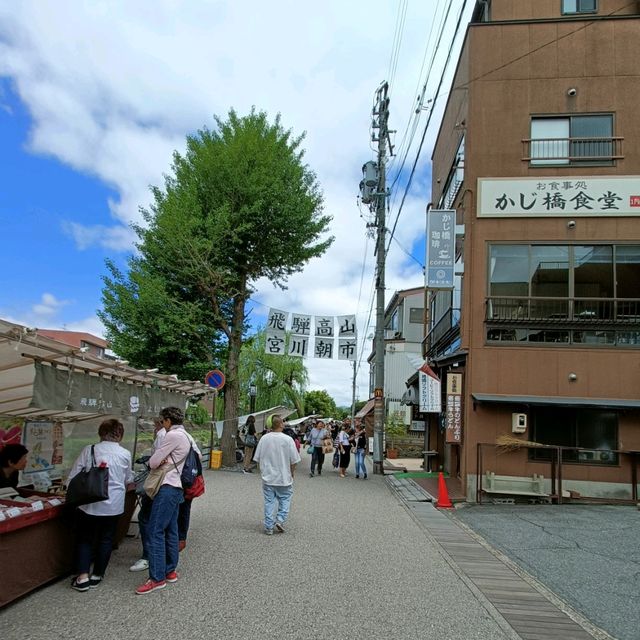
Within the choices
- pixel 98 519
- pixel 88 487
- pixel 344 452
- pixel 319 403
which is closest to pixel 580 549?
pixel 98 519

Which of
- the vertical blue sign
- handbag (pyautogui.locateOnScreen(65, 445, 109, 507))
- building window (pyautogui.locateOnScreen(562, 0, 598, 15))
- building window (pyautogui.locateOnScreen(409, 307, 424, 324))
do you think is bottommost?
handbag (pyautogui.locateOnScreen(65, 445, 109, 507))

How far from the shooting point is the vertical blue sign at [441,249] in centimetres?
1430

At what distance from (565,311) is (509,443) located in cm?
340

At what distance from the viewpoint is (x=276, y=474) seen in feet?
27.0

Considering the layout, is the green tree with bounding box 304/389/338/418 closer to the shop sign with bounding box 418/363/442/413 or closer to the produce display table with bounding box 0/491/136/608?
the shop sign with bounding box 418/363/442/413

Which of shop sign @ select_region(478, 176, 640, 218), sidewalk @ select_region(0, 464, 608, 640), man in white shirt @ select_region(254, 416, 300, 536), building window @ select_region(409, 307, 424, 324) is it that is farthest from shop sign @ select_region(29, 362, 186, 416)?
building window @ select_region(409, 307, 424, 324)

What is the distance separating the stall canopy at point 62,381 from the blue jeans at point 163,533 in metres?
1.53

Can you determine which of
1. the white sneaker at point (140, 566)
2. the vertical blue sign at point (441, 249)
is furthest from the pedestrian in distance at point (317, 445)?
the white sneaker at point (140, 566)

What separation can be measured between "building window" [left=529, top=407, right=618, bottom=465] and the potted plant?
48.9 ft

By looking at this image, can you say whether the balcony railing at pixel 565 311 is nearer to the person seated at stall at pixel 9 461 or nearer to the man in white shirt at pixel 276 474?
the man in white shirt at pixel 276 474

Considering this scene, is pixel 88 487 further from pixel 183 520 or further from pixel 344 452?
pixel 344 452

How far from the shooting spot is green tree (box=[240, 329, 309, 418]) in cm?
3653

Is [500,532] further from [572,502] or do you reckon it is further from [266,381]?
[266,381]

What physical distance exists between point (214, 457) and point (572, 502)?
1041cm
